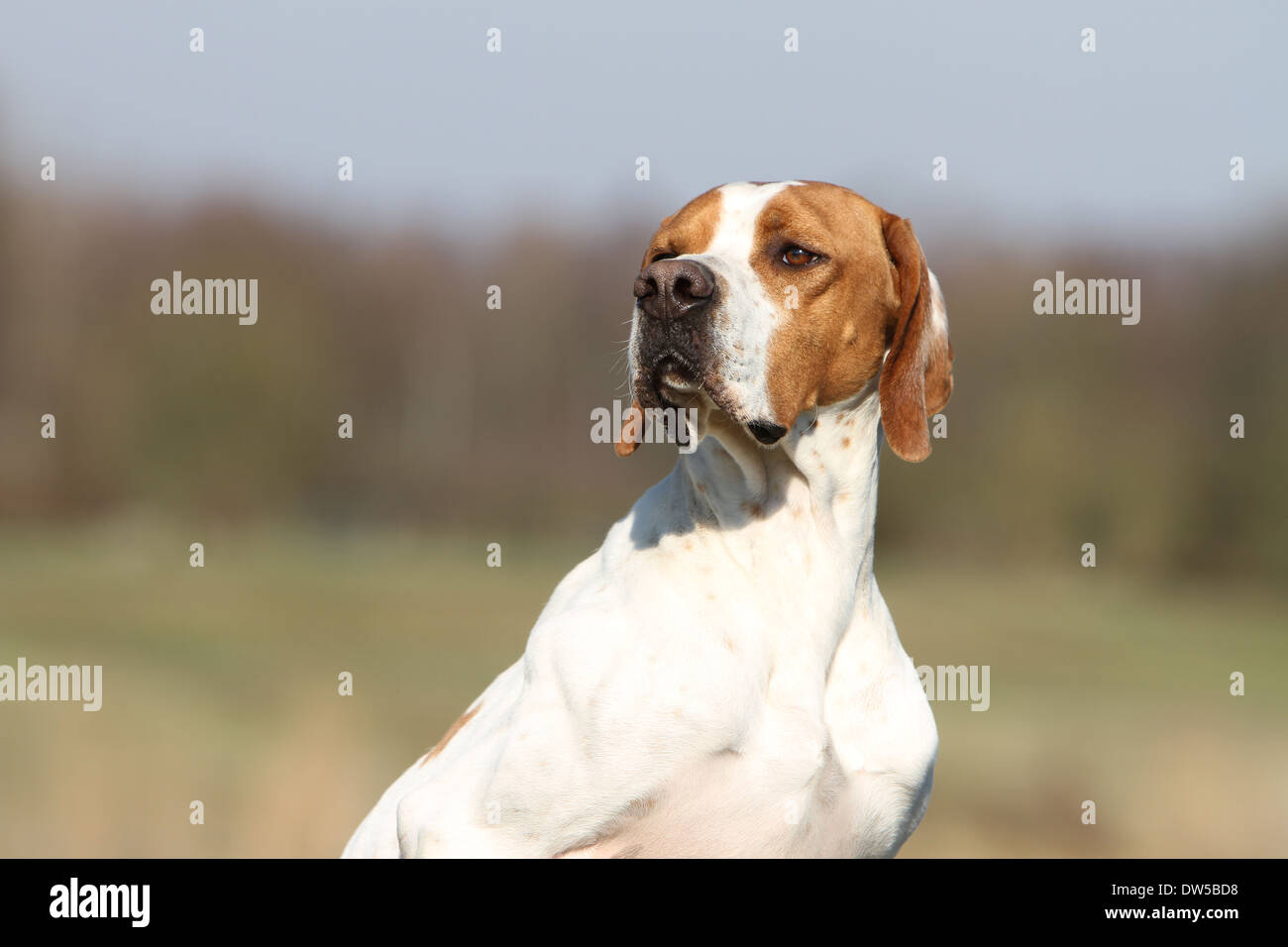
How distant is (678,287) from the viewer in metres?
3.79

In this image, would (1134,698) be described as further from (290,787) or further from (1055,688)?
(290,787)

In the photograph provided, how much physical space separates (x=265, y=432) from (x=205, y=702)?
1309 cm

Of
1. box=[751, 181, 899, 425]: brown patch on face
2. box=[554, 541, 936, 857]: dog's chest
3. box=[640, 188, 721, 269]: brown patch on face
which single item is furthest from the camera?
box=[640, 188, 721, 269]: brown patch on face

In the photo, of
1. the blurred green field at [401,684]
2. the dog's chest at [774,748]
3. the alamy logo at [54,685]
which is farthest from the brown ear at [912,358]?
the alamy logo at [54,685]

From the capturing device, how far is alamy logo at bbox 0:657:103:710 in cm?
1764

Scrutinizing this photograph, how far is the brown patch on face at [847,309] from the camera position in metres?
4.03

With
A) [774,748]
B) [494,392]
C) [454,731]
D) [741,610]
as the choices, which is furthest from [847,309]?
[494,392]

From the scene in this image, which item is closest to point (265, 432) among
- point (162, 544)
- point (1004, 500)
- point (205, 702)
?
point (162, 544)

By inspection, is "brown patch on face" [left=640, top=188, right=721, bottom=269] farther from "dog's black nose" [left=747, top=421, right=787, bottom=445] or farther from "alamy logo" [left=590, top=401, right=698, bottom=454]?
"dog's black nose" [left=747, top=421, right=787, bottom=445]

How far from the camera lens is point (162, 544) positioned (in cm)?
3381

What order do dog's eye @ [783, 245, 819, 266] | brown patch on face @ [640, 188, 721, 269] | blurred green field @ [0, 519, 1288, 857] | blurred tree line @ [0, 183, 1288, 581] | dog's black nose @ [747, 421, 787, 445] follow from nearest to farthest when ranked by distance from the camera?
dog's black nose @ [747, 421, 787, 445] → dog's eye @ [783, 245, 819, 266] → brown patch on face @ [640, 188, 721, 269] → blurred green field @ [0, 519, 1288, 857] → blurred tree line @ [0, 183, 1288, 581]

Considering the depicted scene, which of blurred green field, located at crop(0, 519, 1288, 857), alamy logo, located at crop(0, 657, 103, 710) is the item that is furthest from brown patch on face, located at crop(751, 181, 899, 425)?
alamy logo, located at crop(0, 657, 103, 710)

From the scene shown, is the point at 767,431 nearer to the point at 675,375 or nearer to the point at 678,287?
the point at 675,375

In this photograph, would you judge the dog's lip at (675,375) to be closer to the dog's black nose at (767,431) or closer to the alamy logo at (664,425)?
the alamy logo at (664,425)
